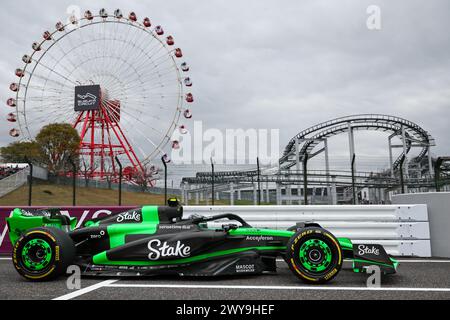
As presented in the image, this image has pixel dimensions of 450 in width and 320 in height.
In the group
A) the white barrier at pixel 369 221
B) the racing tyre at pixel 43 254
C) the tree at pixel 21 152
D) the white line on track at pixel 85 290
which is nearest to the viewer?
the white line on track at pixel 85 290

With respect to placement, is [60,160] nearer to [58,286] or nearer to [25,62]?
[25,62]

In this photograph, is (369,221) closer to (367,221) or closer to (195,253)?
(367,221)

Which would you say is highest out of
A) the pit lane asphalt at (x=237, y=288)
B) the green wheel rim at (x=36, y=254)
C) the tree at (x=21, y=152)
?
the tree at (x=21, y=152)

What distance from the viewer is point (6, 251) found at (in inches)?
309

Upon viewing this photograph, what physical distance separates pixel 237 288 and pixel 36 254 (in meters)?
2.55

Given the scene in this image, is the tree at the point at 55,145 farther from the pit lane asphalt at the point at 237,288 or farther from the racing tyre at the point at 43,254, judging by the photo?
the pit lane asphalt at the point at 237,288

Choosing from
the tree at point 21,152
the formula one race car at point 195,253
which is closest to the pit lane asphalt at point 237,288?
the formula one race car at point 195,253

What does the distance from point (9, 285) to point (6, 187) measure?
25866 millimetres

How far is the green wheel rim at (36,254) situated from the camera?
15.9 ft

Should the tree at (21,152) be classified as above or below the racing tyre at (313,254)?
above

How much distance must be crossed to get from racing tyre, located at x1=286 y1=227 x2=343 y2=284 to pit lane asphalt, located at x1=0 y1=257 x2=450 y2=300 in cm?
16

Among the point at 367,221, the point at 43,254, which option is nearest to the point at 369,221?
the point at 367,221

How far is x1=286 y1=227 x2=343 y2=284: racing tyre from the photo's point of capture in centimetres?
451
